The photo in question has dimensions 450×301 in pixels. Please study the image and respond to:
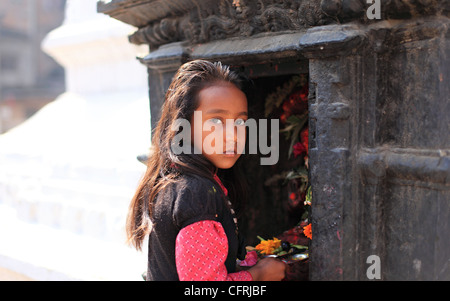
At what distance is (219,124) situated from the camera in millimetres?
1769

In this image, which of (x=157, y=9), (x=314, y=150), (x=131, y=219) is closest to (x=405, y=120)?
(x=314, y=150)

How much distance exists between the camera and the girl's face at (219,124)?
177 centimetres

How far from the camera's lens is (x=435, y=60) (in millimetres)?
1594

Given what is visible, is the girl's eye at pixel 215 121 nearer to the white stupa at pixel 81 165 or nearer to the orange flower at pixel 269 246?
the orange flower at pixel 269 246

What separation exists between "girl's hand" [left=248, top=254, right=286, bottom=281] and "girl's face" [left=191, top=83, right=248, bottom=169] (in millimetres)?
450

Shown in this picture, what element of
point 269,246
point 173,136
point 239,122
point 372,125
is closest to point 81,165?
point 269,246

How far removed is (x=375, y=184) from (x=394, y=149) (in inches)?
6.1

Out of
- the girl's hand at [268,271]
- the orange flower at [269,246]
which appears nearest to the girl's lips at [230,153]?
the girl's hand at [268,271]

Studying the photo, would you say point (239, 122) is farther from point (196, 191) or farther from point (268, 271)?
point (268, 271)

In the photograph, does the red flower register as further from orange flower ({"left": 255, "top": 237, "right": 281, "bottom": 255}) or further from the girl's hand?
the girl's hand

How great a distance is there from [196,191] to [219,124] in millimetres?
307

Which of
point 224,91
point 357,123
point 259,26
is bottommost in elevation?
point 357,123
